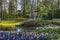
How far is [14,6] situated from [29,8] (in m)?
2.23

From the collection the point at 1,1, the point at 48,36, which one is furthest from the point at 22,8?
the point at 48,36

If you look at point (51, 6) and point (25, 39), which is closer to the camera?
point (25, 39)

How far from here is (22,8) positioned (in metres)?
27.3

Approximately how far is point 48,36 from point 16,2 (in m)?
20.8

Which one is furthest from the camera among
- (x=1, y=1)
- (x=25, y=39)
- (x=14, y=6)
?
(x=14, y=6)

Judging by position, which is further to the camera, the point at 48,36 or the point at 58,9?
the point at 58,9

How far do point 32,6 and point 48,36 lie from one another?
20008mm

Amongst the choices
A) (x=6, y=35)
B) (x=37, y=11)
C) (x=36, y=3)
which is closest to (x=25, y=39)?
(x=6, y=35)

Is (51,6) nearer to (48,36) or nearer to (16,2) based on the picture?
(16,2)

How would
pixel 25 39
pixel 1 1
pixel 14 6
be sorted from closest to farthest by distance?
pixel 25 39 < pixel 1 1 < pixel 14 6

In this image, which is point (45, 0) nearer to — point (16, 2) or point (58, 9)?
point (58, 9)

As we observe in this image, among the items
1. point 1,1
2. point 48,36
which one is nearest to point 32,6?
point 1,1

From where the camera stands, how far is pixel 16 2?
2805 centimetres

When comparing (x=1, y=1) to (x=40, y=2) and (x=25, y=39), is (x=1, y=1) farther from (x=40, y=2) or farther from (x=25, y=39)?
(x=25, y=39)
